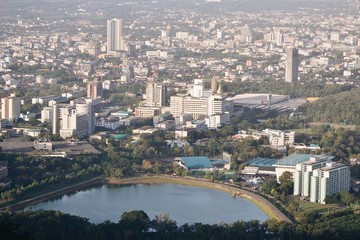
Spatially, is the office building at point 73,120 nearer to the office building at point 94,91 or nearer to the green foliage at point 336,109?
the office building at point 94,91

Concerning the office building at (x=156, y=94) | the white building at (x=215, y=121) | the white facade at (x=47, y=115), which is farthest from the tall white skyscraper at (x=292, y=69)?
the white facade at (x=47, y=115)

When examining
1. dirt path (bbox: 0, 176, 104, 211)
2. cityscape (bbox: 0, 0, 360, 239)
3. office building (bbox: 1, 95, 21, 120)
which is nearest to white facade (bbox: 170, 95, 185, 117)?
cityscape (bbox: 0, 0, 360, 239)

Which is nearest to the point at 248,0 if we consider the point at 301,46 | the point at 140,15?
the point at 140,15

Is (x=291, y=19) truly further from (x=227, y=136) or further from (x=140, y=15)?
(x=227, y=136)

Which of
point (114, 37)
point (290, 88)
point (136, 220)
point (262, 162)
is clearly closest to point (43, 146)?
point (262, 162)

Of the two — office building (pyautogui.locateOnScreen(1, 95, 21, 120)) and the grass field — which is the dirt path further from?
office building (pyautogui.locateOnScreen(1, 95, 21, 120))

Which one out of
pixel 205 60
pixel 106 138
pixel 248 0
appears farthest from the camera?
pixel 248 0
